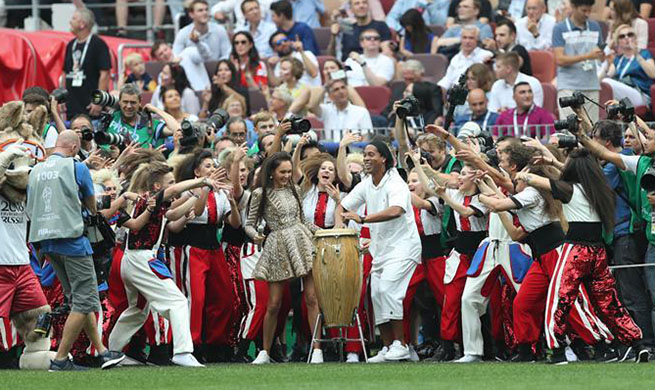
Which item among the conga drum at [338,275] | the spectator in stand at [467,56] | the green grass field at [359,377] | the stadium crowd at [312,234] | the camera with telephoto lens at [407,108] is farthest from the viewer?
the spectator in stand at [467,56]

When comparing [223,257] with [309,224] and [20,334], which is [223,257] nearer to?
[309,224]

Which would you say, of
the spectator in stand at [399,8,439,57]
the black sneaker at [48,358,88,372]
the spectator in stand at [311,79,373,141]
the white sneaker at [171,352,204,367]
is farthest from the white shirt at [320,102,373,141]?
the black sneaker at [48,358,88,372]

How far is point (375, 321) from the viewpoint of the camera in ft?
49.0

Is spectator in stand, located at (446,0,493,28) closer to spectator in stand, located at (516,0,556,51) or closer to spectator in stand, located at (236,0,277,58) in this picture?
spectator in stand, located at (516,0,556,51)

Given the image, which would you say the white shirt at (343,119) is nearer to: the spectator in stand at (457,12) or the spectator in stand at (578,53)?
the spectator in stand at (578,53)

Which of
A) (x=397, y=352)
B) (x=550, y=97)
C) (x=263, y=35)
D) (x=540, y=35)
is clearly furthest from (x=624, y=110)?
(x=263, y=35)

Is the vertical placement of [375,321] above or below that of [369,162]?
below

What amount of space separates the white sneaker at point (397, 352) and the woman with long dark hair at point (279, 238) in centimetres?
64

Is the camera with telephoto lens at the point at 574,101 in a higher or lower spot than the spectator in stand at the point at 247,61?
higher

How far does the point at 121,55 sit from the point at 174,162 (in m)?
7.25

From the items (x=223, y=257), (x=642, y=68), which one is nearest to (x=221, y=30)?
(x=642, y=68)

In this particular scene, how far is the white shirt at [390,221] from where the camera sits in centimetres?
1478

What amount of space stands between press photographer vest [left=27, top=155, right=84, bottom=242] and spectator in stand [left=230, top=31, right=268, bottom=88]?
7.07 m

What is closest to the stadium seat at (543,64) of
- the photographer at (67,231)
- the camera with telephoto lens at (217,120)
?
the camera with telephoto lens at (217,120)
